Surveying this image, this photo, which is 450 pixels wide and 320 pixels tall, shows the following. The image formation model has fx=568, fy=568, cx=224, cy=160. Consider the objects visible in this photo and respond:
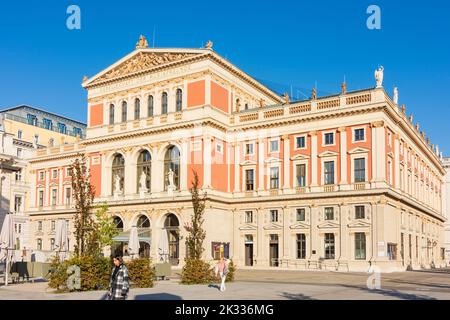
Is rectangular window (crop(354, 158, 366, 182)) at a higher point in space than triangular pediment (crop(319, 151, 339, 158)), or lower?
lower

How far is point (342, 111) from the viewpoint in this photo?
55.2m

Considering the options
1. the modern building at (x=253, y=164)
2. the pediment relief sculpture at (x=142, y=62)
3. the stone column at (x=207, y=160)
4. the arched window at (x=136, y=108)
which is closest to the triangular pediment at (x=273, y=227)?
the modern building at (x=253, y=164)

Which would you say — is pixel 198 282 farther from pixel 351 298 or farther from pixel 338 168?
pixel 338 168

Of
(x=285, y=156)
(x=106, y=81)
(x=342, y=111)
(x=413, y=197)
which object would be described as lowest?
(x=413, y=197)

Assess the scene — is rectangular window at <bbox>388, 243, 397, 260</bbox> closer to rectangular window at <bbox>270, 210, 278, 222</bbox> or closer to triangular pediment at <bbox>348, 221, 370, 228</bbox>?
triangular pediment at <bbox>348, 221, 370, 228</bbox>

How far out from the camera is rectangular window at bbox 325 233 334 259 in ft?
178

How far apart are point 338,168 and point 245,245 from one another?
43.4 feet

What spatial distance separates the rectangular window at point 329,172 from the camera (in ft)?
184

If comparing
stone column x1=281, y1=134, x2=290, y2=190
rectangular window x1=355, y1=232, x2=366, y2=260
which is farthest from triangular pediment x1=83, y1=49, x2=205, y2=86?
rectangular window x1=355, y1=232, x2=366, y2=260

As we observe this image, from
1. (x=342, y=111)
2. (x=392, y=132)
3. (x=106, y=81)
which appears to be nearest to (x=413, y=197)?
(x=392, y=132)

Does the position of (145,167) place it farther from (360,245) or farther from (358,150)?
(360,245)

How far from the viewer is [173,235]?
61.5 m

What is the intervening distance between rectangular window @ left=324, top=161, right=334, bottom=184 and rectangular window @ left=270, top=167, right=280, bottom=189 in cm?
554

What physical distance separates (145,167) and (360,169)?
80.8 feet
